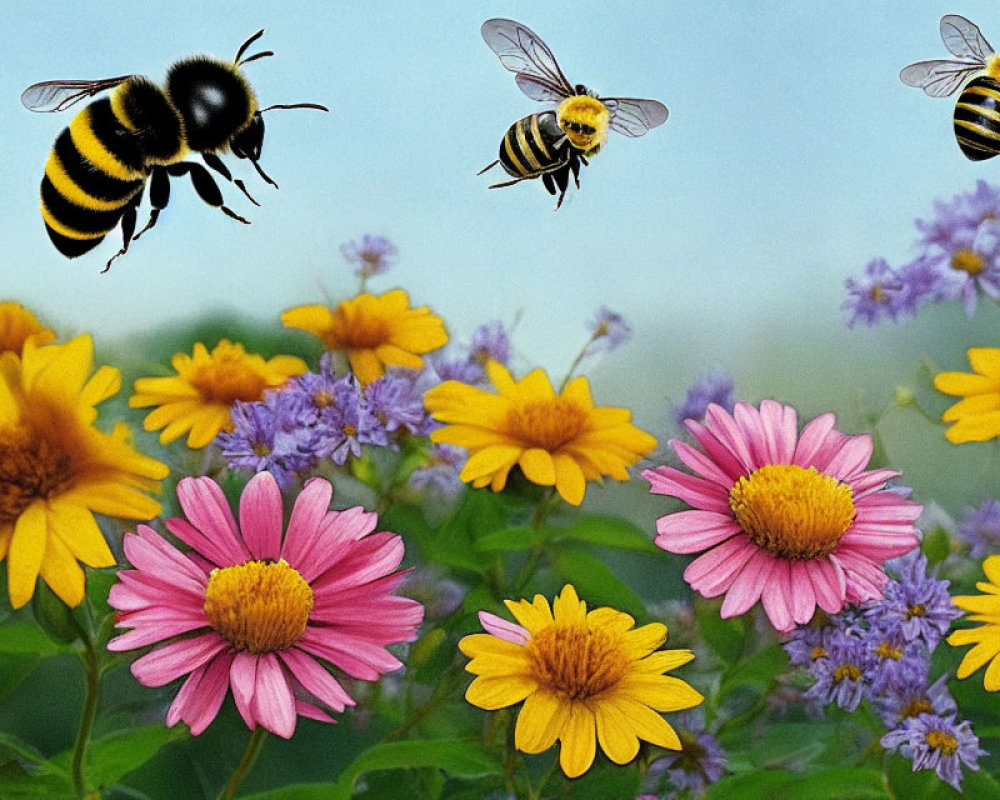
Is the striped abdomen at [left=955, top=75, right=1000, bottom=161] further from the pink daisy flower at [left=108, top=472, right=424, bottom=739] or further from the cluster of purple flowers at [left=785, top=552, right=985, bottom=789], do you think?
the pink daisy flower at [left=108, top=472, right=424, bottom=739]

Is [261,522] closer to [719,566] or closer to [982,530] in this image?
[719,566]

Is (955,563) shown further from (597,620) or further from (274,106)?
(274,106)

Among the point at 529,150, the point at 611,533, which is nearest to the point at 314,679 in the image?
the point at 611,533

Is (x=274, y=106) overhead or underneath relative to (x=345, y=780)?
overhead

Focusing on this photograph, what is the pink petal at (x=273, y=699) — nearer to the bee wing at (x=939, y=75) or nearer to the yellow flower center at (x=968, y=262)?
the yellow flower center at (x=968, y=262)

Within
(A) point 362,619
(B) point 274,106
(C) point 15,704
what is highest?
(B) point 274,106

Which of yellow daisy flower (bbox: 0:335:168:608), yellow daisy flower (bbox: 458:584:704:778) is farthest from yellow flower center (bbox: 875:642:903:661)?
yellow daisy flower (bbox: 0:335:168:608)

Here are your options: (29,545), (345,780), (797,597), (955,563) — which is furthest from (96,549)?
(955,563)
